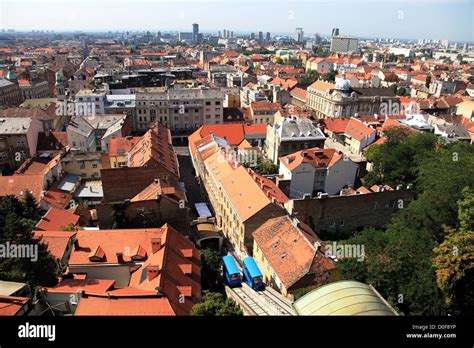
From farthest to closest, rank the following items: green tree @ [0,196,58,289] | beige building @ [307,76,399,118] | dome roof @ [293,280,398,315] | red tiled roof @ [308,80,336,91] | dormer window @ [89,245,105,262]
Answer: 1. red tiled roof @ [308,80,336,91]
2. beige building @ [307,76,399,118]
3. dormer window @ [89,245,105,262]
4. green tree @ [0,196,58,289]
5. dome roof @ [293,280,398,315]

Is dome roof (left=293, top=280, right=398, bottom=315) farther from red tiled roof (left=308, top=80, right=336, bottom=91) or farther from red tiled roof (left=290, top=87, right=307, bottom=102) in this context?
red tiled roof (left=290, top=87, right=307, bottom=102)

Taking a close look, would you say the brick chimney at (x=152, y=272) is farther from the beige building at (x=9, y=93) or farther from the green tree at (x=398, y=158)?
the beige building at (x=9, y=93)

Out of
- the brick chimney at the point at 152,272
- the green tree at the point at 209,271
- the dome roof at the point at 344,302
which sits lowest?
the green tree at the point at 209,271

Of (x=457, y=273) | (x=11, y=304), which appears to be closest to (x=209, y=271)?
(x=11, y=304)

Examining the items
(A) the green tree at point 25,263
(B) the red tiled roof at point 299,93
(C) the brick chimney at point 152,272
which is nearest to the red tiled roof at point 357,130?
(B) the red tiled roof at point 299,93

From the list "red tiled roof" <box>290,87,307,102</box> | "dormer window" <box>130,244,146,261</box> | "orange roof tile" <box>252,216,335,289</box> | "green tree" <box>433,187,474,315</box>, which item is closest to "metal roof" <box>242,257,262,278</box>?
"orange roof tile" <box>252,216,335,289</box>

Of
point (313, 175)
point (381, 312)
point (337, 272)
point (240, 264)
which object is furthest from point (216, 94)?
point (381, 312)
